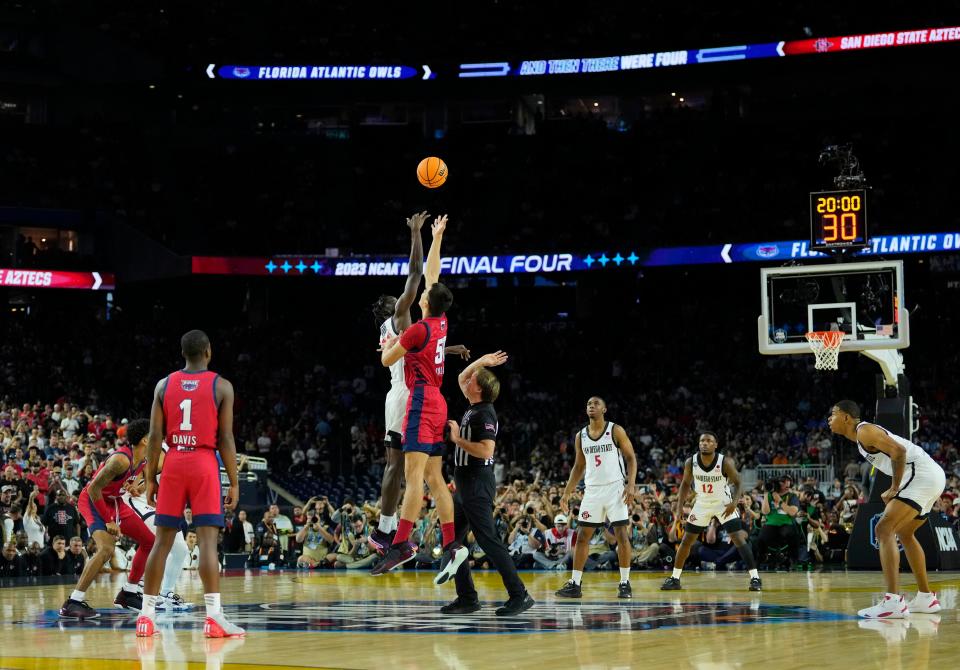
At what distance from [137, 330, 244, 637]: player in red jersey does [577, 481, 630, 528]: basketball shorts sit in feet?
19.6

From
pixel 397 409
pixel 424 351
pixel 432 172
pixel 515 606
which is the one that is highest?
pixel 432 172

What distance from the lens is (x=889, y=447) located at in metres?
10.8

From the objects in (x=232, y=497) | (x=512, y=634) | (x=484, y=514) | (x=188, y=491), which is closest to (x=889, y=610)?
(x=512, y=634)

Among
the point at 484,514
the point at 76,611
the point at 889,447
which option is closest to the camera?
the point at 484,514

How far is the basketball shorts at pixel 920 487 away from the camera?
430 inches

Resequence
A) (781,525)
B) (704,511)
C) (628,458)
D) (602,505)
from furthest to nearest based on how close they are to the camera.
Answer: (781,525)
(704,511)
(602,505)
(628,458)

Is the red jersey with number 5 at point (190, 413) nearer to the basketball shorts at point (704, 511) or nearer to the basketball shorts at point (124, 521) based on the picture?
the basketball shorts at point (124, 521)

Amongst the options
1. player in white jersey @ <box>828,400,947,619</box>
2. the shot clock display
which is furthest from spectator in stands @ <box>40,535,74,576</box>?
player in white jersey @ <box>828,400,947,619</box>

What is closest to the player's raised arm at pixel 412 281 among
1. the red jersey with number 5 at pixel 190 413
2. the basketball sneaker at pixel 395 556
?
the red jersey with number 5 at pixel 190 413

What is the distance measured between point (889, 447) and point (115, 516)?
7228 millimetres

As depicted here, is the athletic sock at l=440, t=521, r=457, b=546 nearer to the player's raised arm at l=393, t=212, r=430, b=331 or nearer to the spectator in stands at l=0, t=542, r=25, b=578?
the player's raised arm at l=393, t=212, r=430, b=331

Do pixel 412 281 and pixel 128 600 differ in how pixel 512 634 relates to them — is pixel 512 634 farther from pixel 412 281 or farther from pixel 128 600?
pixel 128 600

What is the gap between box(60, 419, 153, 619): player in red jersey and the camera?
37.6ft

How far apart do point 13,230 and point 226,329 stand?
699cm
